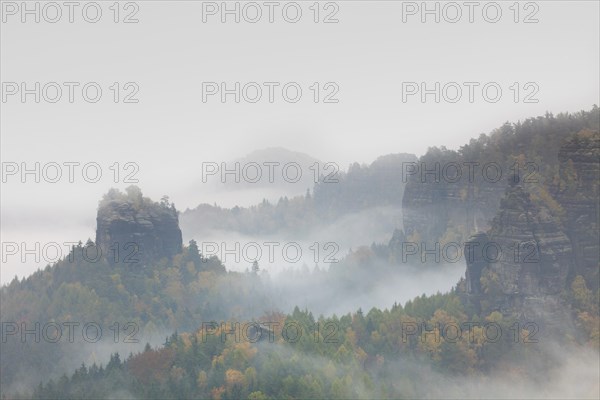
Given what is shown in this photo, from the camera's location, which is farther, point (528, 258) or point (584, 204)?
point (584, 204)

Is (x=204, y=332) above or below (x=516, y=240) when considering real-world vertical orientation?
below

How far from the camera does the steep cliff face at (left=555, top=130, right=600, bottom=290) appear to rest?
150m

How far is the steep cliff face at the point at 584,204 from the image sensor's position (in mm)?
150500

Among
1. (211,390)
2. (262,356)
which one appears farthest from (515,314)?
(211,390)

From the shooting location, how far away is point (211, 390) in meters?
138

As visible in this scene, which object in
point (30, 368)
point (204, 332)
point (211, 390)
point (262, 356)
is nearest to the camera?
point (211, 390)

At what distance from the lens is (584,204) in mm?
151875

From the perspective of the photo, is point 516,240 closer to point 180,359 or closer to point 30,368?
point 180,359

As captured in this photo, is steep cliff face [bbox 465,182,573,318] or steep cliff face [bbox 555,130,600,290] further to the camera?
steep cliff face [bbox 555,130,600,290]

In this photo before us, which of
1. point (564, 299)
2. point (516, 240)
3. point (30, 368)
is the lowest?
point (30, 368)

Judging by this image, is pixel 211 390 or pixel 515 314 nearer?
pixel 211 390

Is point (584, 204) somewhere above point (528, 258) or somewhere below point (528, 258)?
above

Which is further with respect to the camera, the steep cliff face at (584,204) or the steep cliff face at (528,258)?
the steep cliff face at (584,204)

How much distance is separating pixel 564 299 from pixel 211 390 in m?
59.7
